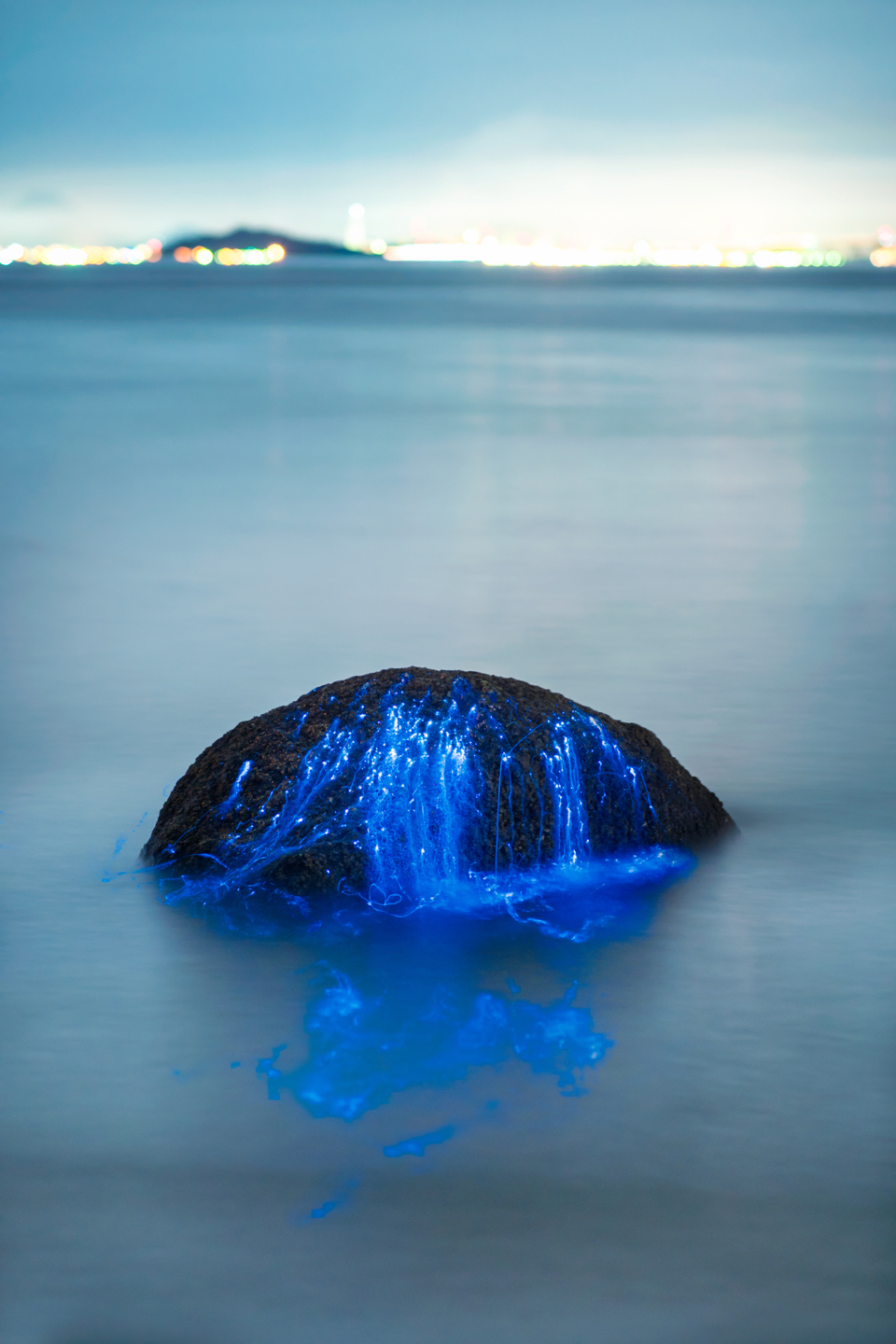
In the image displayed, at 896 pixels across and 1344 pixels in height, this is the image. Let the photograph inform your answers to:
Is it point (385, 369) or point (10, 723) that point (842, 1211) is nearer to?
point (10, 723)

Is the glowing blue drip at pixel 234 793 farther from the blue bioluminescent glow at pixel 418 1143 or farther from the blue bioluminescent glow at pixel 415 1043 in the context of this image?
the blue bioluminescent glow at pixel 418 1143

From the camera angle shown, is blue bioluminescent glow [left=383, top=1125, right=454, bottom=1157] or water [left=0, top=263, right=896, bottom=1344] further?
blue bioluminescent glow [left=383, top=1125, right=454, bottom=1157]

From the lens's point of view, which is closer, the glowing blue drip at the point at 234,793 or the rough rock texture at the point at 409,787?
the rough rock texture at the point at 409,787

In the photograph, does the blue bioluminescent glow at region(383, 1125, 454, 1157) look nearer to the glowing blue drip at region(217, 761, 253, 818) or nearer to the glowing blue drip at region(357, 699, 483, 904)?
the glowing blue drip at region(357, 699, 483, 904)

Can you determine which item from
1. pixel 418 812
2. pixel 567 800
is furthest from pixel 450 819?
pixel 567 800

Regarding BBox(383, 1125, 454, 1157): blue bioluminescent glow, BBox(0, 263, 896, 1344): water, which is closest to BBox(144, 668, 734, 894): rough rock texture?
BBox(0, 263, 896, 1344): water

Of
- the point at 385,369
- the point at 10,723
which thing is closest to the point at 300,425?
the point at 385,369

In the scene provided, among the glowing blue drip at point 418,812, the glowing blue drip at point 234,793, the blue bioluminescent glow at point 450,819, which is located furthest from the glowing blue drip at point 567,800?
the glowing blue drip at point 234,793
